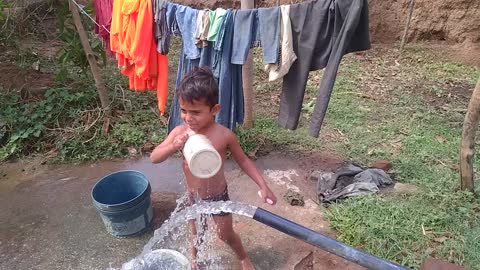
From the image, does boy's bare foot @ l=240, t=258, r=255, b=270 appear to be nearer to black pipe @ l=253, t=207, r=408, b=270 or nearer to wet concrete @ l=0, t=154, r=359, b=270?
wet concrete @ l=0, t=154, r=359, b=270

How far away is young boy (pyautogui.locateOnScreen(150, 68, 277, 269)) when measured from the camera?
6.66 feet

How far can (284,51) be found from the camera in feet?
8.11

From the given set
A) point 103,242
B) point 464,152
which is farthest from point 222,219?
point 464,152

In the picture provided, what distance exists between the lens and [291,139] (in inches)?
155

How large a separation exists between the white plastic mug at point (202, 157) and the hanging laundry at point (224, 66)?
35.6 inches

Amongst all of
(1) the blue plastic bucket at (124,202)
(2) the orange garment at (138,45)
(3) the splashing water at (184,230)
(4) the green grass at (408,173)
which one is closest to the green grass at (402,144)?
(4) the green grass at (408,173)

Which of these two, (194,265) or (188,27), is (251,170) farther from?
(188,27)

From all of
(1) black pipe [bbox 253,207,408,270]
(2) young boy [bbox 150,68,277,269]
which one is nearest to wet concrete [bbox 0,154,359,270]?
(2) young boy [bbox 150,68,277,269]

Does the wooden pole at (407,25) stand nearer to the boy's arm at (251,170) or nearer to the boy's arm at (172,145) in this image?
the boy's arm at (251,170)

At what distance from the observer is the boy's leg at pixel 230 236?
2377 mm

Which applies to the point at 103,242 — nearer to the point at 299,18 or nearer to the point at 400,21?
the point at 299,18

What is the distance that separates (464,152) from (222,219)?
1712mm

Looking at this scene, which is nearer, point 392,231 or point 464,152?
point 392,231

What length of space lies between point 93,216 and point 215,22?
1.69 meters
